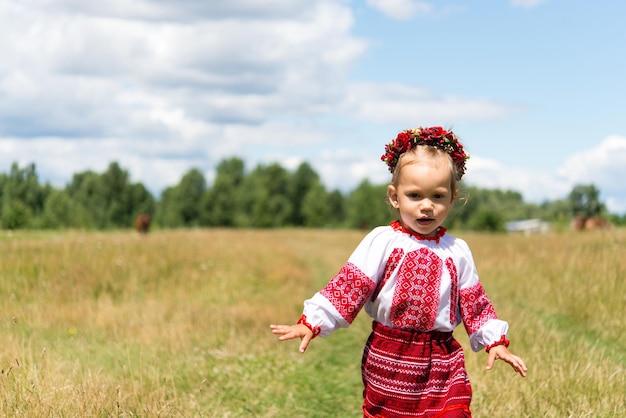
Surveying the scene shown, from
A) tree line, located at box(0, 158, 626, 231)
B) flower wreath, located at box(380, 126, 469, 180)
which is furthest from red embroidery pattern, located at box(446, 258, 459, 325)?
tree line, located at box(0, 158, 626, 231)

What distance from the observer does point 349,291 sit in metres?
3.66

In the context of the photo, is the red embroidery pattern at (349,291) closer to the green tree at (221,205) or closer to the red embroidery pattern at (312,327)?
the red embroidery pattern at (312,327)

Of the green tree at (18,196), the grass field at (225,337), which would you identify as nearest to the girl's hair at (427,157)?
the grass field at (225,337)

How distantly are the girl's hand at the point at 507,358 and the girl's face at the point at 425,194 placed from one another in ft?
2.58

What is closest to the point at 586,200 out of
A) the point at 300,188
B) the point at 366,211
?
the point at 366,211

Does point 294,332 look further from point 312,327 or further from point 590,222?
point 590,222

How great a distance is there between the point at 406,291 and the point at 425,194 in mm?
574

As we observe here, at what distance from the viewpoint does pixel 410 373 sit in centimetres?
359

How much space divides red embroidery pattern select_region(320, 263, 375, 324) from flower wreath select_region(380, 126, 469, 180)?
79 cm

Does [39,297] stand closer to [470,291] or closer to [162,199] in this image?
[470,291]

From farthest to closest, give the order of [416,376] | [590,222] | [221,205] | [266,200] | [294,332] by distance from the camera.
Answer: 1. [266,200]
2. [221,205]
3. [590,222]
4. [416,376]
5. [294,332]

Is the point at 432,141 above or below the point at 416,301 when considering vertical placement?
above

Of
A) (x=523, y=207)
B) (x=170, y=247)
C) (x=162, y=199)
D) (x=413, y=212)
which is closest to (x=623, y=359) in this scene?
(x=413, y=212)

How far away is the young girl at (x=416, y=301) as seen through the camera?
3611 millimetres
